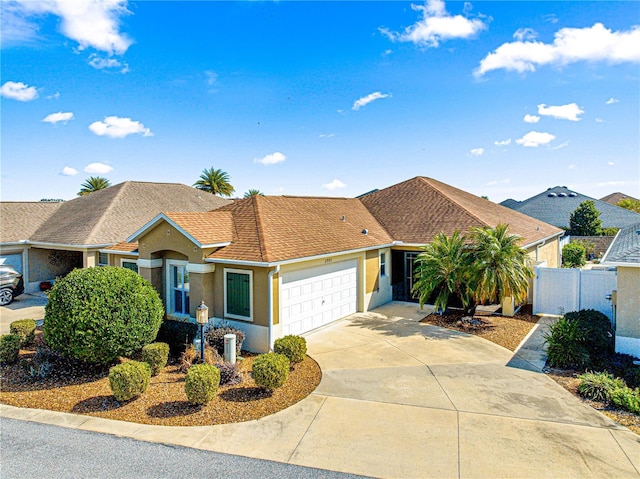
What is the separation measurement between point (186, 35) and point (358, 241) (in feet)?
34.9

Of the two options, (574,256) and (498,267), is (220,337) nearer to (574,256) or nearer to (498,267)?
(498,267)

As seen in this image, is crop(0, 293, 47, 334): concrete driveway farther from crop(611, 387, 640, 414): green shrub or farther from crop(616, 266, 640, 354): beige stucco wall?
crop(616, 266, 640, 354): beige stucco wall

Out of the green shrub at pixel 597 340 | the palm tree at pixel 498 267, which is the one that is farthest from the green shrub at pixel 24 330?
the green shrub at pixel 597 340

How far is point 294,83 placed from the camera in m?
19.1

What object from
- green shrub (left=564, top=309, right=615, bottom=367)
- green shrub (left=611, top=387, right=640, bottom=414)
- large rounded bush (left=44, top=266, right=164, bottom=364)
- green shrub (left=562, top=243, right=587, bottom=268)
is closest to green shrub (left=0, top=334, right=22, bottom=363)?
large rounded bush (left=44, top=266, right=164, bottom=364)

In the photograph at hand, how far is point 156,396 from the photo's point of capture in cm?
885

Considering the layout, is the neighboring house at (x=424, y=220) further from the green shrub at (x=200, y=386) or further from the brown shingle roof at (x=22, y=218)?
the brown shingle roof at (x=22, y=218)

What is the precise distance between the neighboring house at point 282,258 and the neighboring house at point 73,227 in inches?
153

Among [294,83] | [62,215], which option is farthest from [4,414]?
[62,215]

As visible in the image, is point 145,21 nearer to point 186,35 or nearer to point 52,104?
point 186,35

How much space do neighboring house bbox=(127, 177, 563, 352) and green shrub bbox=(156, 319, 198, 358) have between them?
983 mm

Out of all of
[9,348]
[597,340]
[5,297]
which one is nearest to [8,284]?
[5,297]

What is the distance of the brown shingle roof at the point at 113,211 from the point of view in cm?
1981

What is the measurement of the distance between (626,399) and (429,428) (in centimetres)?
434
